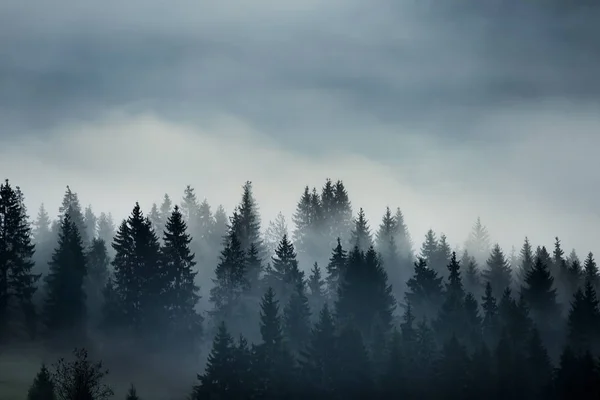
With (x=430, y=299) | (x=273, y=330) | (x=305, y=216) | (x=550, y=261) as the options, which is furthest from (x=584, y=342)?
(x=305, y=216)

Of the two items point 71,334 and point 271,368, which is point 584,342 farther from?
point 71,334

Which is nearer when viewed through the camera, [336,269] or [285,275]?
[285,275]

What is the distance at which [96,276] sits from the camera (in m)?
122

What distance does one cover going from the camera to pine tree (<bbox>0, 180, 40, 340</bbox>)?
99.1 meters

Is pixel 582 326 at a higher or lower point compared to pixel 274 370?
higher

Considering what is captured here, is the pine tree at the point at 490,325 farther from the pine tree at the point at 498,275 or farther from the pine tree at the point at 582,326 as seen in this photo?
the pine tree at the point at 498,275

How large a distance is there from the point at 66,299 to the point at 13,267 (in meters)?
7.92

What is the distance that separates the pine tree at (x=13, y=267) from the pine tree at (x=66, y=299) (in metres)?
2.51

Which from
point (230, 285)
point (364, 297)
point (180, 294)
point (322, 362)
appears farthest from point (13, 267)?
point (364, 297)

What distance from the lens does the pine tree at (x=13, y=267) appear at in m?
99.1

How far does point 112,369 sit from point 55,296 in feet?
41.6

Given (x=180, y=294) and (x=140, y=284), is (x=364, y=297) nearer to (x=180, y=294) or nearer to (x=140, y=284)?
(x=180, y=294)

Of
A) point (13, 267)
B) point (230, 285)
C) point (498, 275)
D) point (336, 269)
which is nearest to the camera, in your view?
point (13, 267)

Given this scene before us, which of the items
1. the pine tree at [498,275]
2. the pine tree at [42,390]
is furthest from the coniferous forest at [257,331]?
the pine tree at [498,275]
